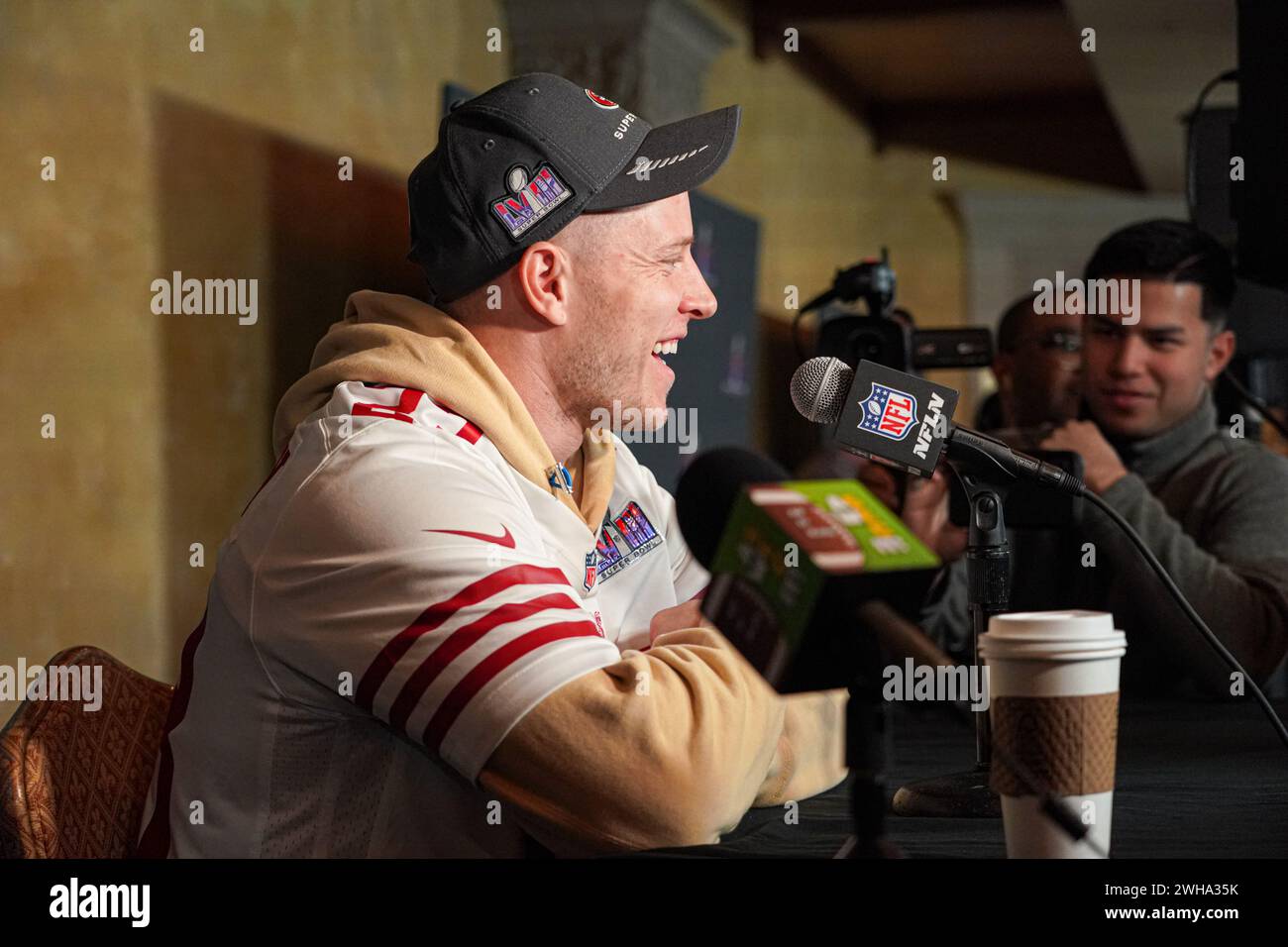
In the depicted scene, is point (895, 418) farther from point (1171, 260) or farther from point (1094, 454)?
point (1171, 260)

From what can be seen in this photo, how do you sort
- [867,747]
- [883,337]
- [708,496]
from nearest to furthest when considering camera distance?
[867,747] → [708,496] → [883,337]

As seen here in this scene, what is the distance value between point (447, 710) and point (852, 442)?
28 cm

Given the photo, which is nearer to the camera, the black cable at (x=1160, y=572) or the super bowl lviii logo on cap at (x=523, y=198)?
the black cable at (x=1160, y=572)

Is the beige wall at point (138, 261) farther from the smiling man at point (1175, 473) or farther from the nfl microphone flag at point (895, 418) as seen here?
the nfl microphone flag at point (895, 418)

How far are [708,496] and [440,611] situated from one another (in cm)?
49

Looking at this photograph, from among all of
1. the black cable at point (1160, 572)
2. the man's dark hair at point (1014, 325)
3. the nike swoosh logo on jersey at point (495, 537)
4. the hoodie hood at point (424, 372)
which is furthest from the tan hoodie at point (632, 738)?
the man's dark hair at point (1014, 325)

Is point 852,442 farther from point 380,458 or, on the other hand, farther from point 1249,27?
point 1249,27

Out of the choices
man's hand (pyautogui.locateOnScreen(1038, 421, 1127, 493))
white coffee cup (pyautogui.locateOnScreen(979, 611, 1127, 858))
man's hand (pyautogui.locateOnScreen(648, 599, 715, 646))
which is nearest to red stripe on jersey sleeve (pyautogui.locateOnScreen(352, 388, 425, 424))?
man's hand (pyautogui.locateOnScreen(648, 599, 715, 646))

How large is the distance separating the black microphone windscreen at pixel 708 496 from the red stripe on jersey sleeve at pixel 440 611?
31 cm

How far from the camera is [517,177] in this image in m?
1.09

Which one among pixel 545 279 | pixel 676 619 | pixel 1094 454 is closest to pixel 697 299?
pixel 545 279

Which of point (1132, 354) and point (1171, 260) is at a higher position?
point (1171, 260)

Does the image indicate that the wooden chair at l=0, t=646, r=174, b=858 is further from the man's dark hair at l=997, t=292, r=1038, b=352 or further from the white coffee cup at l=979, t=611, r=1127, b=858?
the man's dark hair at l=997, t=292, r=1038, b=352

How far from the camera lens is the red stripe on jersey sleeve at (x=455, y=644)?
0.83m
